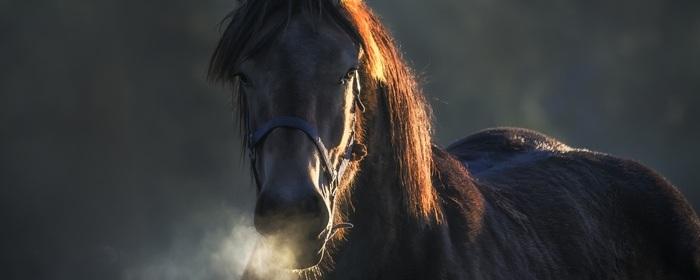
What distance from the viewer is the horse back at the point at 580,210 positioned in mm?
4555

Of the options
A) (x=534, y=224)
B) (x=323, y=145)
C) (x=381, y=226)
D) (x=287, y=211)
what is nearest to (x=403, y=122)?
(x=381, y=226)

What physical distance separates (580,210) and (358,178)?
2.12m

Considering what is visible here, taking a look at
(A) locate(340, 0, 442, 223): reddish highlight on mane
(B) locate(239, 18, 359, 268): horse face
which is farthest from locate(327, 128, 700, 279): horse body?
(B) locate(239, 18, 359, 268): horse face

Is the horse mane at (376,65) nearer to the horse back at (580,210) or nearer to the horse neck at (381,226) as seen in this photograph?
the horse neck at (381,226)

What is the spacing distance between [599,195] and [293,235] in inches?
125

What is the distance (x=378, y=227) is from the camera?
350 cm

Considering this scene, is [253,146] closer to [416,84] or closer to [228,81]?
[228,81]

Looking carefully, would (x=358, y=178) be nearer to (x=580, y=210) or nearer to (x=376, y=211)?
(x=376, y=211)

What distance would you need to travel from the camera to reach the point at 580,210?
5070 mm

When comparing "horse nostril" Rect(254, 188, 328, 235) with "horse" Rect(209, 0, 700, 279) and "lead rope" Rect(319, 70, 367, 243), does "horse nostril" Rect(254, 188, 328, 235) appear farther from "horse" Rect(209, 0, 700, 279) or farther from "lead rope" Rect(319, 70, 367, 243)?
"lead rope" Rect(319, 70, 367, 243)

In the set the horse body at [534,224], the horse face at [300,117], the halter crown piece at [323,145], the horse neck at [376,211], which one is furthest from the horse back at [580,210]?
the horse face at [300,117]

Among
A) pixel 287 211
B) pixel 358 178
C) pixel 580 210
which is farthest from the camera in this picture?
pixel 580 210

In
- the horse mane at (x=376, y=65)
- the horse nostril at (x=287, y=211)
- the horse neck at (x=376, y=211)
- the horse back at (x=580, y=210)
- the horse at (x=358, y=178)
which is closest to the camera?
the horse nostril at (x=287, y=211)

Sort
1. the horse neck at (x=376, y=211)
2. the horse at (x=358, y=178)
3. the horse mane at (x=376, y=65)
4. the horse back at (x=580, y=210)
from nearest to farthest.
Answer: the horse at (x=358, y=178) → the horse mane at (x=376, y=65) → the horse neck at (x=376, y=211) → the horse back at (x=580, y=210)
